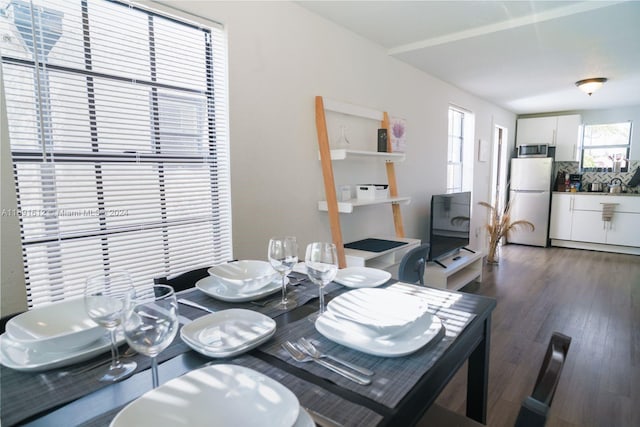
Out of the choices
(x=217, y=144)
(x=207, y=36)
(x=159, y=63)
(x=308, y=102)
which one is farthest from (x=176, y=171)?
(x=308, y=102)

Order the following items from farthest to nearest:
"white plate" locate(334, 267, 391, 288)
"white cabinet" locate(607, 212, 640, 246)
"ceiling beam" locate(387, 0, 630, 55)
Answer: "white cabinet" locate(607, 212, 640, 246), "ceiling beam" locate(387, 0, 630, 55), "white plate" locate(334, 267, 391, 288)

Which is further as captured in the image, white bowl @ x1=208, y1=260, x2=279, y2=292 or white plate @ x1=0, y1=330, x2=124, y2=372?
white bowl @ x1=208, y1=260, x2=279, y2=292

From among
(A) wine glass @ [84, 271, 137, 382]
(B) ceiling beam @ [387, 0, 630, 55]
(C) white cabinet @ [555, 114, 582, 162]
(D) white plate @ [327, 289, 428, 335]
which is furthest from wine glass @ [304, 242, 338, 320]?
(C) white cabinet @ [555, 114, 582, 162]

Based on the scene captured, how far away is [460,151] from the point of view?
4855mm

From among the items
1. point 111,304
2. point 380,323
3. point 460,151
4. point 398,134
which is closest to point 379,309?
point 380,323

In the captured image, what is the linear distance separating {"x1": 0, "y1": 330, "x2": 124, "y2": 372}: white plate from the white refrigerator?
278 inches

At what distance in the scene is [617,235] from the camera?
5.76 m

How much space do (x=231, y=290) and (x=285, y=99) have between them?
1.46 meters

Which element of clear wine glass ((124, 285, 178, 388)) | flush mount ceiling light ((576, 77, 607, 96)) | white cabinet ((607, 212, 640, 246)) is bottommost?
white cabinet ((607, 212, 640, 246))

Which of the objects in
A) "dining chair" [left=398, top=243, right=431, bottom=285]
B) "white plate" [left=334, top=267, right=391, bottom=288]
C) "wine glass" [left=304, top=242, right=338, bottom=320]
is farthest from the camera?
"dining chair" [left=398, top=243, right=431, bottom=285]

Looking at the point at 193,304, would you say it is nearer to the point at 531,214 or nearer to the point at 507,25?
the point at 507,25

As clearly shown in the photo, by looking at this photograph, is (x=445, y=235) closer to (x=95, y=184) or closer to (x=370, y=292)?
(x=370, y=292)

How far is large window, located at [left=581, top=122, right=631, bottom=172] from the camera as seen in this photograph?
19.7 ft

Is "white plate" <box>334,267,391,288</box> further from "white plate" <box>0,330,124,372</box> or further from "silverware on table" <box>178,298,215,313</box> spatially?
"white plate" <box>0,330,124,372</box>
